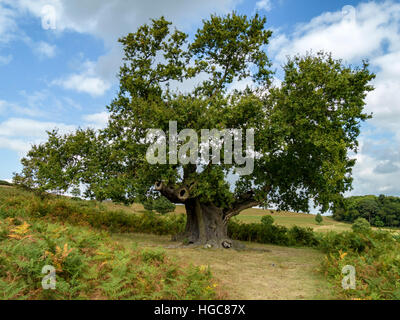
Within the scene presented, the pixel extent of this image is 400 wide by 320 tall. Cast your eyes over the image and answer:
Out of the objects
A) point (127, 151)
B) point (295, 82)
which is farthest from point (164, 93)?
point (295, 82)

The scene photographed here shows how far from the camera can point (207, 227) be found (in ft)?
69.9

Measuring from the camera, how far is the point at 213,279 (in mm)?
11008

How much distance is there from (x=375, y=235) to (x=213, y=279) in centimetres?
1206

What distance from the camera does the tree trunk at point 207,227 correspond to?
821 inches

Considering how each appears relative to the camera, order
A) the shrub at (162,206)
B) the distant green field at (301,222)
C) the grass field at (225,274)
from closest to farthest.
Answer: the grass field at (225,274), the distant green field at (301,222), the shrub at (162,206)

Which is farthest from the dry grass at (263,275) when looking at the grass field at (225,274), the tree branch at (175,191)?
the tree branch at (175,191)

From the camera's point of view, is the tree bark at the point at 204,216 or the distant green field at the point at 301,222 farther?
the distant green field at the point at 301,222

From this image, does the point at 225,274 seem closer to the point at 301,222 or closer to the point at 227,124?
the point at 227,124

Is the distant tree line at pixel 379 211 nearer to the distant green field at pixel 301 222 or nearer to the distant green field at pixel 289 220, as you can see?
the distant green field at pixel 289 220

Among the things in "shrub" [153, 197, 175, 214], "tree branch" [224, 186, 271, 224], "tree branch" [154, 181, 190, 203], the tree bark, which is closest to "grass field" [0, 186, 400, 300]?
"tree branch" [154, 181, 190, 203]

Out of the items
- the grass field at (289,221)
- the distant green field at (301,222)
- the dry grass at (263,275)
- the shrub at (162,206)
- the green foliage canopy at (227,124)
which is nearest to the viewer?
the dry grass at (263,275)

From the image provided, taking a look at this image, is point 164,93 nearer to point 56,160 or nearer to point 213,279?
point 56,160

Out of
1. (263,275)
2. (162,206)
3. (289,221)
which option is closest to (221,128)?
(263,275)

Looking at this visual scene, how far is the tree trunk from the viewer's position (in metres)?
20.8
